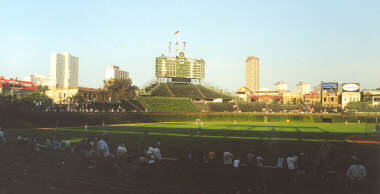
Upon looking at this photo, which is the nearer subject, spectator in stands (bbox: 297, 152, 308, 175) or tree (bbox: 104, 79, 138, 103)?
spectator in stands (bbox: 297, 152, 308, 175)

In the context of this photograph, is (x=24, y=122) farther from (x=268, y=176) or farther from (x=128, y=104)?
(x=268, y=176)

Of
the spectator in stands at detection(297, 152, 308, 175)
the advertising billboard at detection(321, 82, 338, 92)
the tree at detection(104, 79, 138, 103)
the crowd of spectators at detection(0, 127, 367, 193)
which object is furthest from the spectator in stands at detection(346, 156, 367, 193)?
the tree at detection(104, 79, 138, 103)

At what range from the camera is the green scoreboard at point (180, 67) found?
99438mm

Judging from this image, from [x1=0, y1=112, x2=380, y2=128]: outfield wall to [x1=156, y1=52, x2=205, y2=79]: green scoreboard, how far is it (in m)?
37.3

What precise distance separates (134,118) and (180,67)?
47.2 meters

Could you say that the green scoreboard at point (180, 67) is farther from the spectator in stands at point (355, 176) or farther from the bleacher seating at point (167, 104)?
the spectator in stands at point (355, 176)

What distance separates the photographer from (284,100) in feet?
531

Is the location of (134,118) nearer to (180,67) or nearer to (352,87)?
(180,67)

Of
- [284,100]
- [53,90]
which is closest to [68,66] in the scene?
[53,90]

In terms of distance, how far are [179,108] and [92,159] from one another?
6175 centimetres

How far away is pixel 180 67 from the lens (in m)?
101

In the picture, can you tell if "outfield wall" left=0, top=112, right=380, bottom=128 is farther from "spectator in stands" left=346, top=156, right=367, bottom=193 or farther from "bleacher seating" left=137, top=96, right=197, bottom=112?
"spectator in stands" left=346, top=156, right=367, bottom=193

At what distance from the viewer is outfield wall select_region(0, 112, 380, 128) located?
42781mm

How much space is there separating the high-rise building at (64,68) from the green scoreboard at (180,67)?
4004 inches
